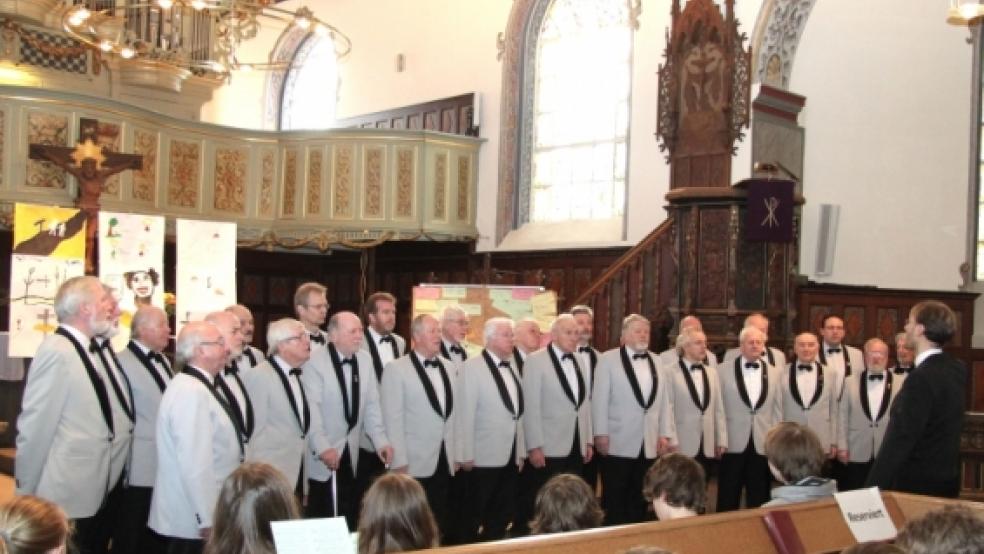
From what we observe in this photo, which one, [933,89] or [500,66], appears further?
[500,66]

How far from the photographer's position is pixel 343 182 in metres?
14.0

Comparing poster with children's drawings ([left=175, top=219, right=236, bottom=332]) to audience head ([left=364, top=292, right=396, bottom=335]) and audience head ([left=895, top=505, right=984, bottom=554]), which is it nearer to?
audience head ([left=364, top=292, right=396, bottom=335])

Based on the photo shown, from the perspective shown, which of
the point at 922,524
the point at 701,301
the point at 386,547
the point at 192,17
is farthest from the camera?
the point at 192,17

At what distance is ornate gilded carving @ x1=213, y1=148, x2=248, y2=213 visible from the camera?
13.8 m

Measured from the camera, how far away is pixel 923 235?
1212cm

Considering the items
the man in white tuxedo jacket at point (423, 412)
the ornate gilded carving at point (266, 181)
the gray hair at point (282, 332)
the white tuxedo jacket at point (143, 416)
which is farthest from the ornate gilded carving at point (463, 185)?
the white tuxedo jacket at point (143, 416)

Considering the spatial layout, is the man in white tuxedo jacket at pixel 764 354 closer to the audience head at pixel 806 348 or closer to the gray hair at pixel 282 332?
the audience head at pixel 806 348

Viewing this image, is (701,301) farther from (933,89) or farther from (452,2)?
(452,2)

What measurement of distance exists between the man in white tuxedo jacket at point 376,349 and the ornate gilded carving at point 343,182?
6.98m

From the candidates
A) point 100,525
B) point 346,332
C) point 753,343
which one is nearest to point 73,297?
point 100,525

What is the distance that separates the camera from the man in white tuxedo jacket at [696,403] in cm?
758

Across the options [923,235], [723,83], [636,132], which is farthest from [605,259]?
[923,235]

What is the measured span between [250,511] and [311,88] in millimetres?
14830

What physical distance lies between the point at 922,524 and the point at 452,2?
1298 cm
